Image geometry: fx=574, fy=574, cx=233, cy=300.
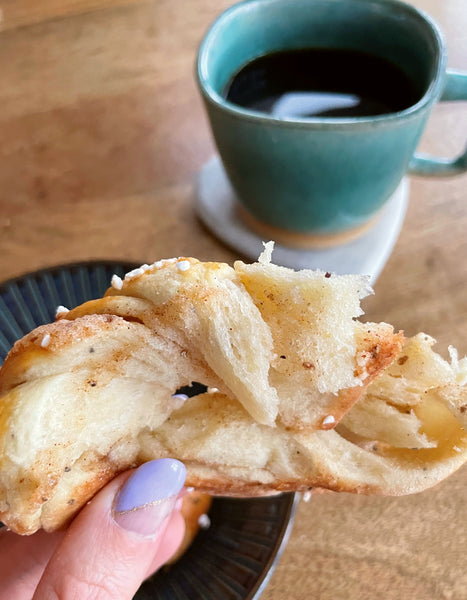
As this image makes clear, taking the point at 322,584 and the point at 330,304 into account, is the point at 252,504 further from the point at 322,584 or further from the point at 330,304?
the point at 330,304

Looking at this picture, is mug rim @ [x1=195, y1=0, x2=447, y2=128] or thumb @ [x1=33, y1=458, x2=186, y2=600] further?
mug rim @ [x1=195, y1=0, x2=447, y2=128]

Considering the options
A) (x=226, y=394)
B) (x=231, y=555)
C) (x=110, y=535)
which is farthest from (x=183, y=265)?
(x=231, y=555)

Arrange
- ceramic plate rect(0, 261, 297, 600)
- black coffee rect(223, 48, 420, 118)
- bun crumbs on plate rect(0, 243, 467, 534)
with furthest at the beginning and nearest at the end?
black coffee rect(223, 48, 420, 118) < ceramic plate rect(0, 261, 297, 600) < bun crumbs on plate rect(0, 243, 467, 534)

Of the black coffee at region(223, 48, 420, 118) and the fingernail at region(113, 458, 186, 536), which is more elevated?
the black coffee at region(223, 48, 420, 118)

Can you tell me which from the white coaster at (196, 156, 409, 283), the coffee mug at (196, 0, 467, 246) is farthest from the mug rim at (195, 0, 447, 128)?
the white coaster at (196, 156, 409, 283)

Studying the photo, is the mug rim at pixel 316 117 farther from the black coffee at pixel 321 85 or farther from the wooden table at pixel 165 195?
the wooden table at pixel 165 195

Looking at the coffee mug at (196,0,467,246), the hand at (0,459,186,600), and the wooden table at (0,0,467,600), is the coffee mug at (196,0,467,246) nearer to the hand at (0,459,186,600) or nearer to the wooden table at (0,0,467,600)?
the wooden table at (0,0,467,600)

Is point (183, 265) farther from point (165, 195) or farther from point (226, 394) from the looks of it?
point (165, 195)

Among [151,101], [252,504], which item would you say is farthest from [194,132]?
[252,504]
